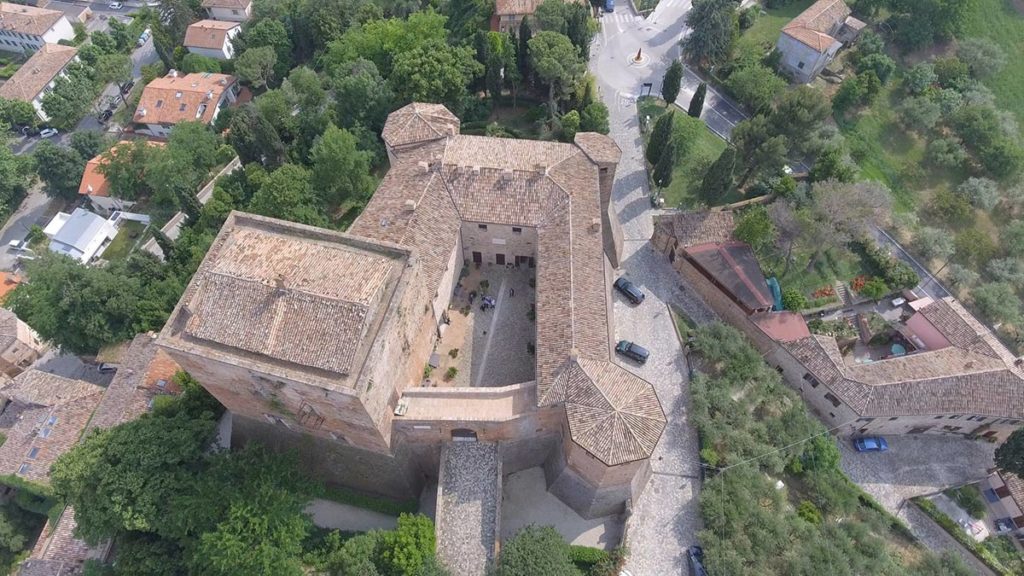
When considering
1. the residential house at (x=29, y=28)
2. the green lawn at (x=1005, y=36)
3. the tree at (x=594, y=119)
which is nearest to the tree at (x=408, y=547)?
the tree at (x=594, y=119)

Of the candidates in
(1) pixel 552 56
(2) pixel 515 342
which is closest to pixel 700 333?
(2) pixel 515 342

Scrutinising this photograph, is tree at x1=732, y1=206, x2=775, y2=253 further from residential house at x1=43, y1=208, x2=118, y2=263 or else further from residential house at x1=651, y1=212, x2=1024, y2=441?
residential house at x1=43, y1=208, x2=118, y2=263

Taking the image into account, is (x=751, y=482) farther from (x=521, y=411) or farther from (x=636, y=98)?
(x=636, y=98)

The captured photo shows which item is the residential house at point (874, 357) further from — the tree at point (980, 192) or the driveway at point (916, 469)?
the tree at point (980, 192)

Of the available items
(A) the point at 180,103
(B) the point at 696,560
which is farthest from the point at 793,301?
(A) the point at 180,103

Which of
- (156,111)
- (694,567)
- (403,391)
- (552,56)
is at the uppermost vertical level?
(552,56)

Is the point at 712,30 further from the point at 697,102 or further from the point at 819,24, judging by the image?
the point at 819,24
